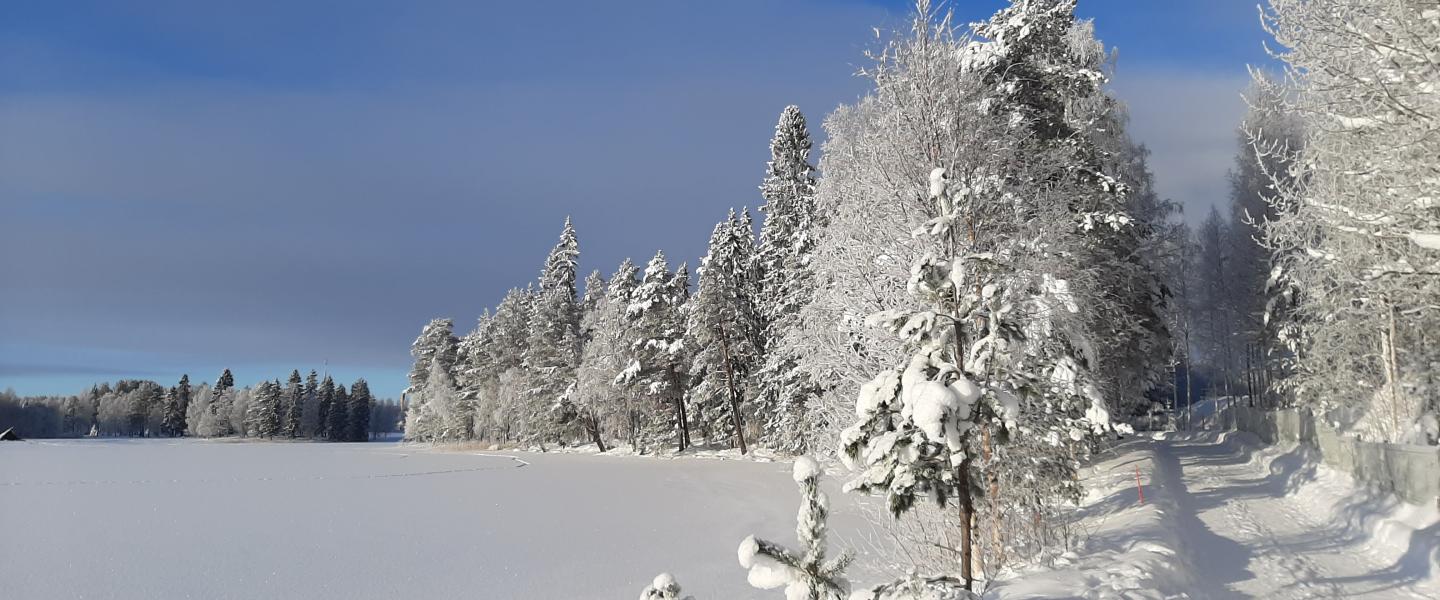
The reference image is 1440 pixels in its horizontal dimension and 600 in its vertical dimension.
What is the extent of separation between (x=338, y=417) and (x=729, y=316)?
8079cm

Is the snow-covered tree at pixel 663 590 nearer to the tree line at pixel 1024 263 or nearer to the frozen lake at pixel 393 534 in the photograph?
the tree line at pixel 1024 263

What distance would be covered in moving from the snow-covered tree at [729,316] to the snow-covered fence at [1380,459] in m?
21.4

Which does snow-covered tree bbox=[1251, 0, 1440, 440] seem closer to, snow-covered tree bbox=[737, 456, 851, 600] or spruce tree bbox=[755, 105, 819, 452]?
snow-covered tree bbox=[737, 456, 851, 600]

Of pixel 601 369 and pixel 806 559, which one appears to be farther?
pixel 601 369

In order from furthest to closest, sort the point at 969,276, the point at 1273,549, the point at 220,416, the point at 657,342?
the point at 220,416 → the point at 657,342 → the point at 1273,549 → the point at 969,276

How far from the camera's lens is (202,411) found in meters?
109

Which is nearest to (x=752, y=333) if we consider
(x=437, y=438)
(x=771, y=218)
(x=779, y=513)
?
(x=771, y=218)

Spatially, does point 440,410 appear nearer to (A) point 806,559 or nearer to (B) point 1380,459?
(B) point 1380,459

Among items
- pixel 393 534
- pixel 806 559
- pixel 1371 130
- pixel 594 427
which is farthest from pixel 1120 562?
pixel 594 427

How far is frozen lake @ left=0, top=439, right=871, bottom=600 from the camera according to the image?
37.5 feet

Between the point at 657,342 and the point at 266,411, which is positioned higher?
the point at 657,342

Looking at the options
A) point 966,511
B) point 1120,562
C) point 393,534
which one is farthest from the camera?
point 393,534

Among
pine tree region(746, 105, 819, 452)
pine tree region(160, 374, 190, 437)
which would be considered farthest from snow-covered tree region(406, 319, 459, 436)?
pine tree region(160, 374, 190, 437)

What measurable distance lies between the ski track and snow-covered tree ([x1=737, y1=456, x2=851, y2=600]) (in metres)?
5.57
